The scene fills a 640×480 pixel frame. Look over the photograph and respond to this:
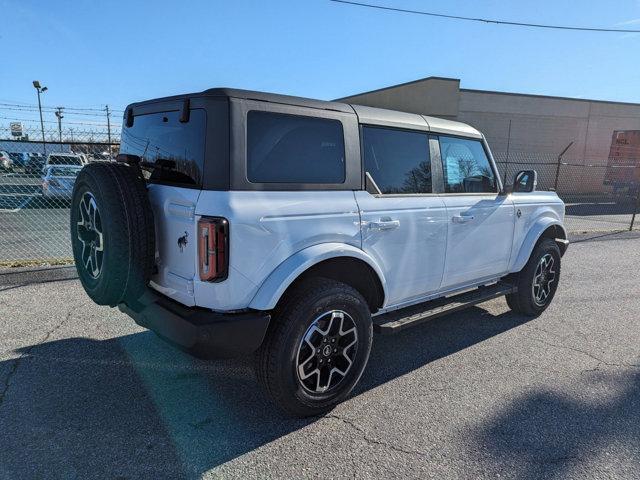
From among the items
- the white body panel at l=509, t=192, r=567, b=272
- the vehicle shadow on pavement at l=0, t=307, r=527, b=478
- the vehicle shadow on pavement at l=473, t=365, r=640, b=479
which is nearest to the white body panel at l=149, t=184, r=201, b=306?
the vehicle shadow on pavement at l=0, t=307, r=527, b=478

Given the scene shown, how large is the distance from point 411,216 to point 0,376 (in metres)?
3.24

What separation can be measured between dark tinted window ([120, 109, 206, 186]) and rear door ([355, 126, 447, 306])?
1.11m

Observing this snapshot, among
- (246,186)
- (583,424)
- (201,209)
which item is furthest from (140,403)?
(583,424)

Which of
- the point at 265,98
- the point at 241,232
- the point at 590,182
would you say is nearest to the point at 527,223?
the point at 265,98

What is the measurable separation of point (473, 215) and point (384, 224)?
1.17 meters

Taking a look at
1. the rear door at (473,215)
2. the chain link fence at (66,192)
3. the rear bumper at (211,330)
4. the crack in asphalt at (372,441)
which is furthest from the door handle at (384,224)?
the chain link fence at (66,192)

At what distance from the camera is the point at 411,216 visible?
3.36 m

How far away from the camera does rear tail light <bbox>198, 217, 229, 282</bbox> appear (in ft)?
7.93

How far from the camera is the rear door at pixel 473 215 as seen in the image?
3.80m

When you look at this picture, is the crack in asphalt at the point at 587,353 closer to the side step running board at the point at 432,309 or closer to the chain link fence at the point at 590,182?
the side step running board at the point at 432,309

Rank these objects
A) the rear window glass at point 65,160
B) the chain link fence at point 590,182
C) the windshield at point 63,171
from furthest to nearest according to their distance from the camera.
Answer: the chain link fence at point 590,182 → the rear window glass at point 65,160 → the windshield at point 63,171

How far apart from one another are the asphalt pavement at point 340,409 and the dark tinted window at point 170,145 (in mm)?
1506

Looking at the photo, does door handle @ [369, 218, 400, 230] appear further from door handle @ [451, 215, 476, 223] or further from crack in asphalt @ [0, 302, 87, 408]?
crack in asphalt @ [0, 302, 87, 408]

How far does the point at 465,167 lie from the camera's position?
410 cm
